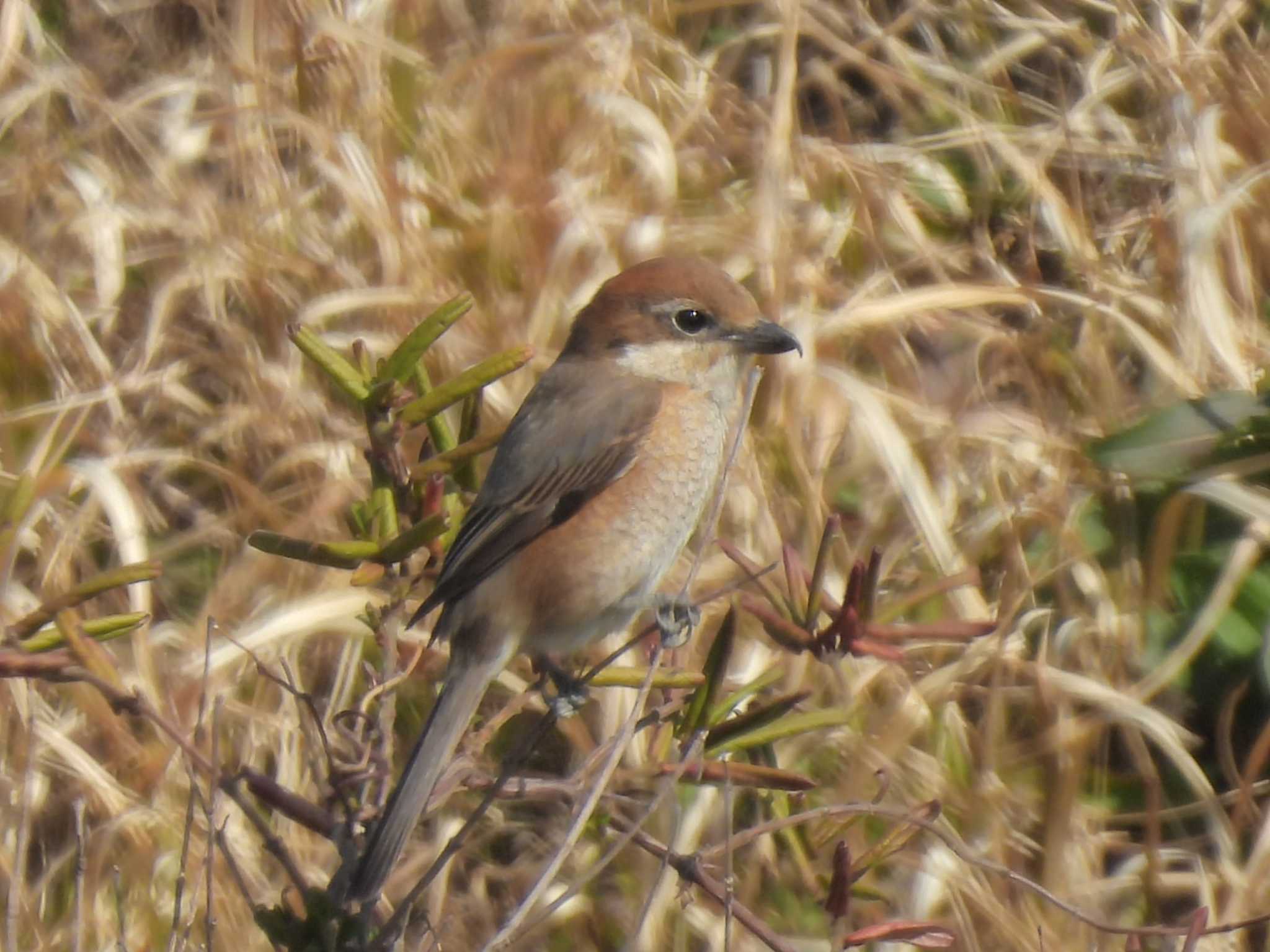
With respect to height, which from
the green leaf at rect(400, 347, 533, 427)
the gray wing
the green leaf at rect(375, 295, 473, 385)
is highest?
the green leaf at rect(375, 295, 473, 385)

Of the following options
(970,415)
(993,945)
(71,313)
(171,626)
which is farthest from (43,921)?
(970,415)

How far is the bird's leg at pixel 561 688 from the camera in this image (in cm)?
210

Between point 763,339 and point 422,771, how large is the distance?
993 millimetres

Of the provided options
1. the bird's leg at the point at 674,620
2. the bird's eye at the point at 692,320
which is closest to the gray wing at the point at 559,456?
the bird's eye at the point at 692,320

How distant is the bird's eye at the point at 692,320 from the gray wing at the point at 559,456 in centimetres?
11

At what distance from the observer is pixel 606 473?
103 inches

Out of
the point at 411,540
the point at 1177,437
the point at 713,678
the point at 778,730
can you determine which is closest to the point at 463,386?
the point at 411,540

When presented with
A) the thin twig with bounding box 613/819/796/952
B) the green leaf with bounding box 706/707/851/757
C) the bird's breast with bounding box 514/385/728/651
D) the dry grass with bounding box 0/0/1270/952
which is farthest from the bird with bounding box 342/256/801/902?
the thin twig with bounding box 613/819/796/952

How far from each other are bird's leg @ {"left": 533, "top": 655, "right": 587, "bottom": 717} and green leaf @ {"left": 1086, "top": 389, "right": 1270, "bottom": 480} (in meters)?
1.11

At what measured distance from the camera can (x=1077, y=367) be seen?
3.34m

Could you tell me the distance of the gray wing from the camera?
8.38 ft

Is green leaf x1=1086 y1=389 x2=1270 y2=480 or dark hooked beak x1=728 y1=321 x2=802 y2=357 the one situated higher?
dark hooked beak x1=728 y1=321 x2=802 y2=357

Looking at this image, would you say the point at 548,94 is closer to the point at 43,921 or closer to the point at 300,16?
the point at 300,16

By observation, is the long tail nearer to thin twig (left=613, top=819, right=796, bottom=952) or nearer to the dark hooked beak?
thin twig (left=613, top=819, right=796, bottom=952)
